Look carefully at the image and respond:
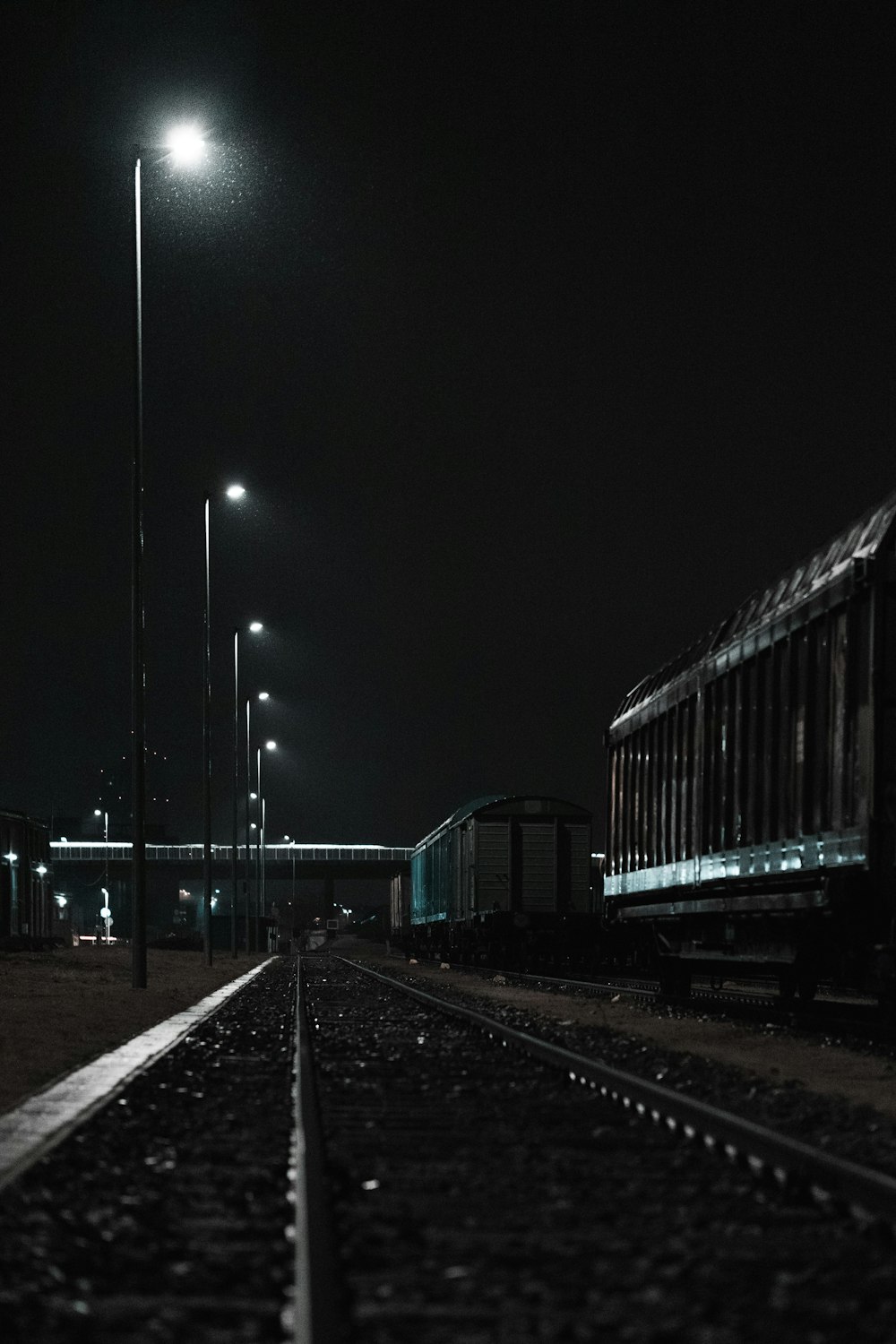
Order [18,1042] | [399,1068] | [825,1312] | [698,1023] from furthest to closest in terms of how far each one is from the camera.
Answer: [698,1023]
[18,1042]
[399,1068]
[825,1312]

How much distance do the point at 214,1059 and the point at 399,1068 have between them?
6.73ft

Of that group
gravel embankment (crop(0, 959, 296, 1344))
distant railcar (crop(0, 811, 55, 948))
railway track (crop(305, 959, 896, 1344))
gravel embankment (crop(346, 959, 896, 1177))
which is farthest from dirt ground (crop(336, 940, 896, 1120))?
distant railcar (crop(0, 811, 55, 948))

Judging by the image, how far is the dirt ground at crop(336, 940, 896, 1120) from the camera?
13.1m

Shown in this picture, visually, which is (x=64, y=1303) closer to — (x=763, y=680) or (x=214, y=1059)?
(x=214, y=1059)

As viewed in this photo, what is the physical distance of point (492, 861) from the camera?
4478cm

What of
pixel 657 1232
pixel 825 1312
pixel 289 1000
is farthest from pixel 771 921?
pixel 825 1312

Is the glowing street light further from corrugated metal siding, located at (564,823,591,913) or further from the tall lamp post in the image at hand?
corrugated metal siding, located at (564,823,591,913)

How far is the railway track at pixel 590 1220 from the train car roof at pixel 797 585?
5831mm

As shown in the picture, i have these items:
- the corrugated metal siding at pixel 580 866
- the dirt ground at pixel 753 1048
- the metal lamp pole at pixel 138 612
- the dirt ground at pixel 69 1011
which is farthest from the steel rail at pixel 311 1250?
the corrugated metal siding at pixel 580 866

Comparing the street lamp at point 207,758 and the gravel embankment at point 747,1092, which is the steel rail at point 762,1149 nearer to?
the gravel embankment at point 747,1092

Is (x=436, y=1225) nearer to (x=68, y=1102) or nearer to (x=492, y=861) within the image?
(x=68, y=1102)

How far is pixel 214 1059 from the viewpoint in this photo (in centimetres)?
1544

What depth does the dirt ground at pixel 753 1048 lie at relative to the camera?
1313 cm

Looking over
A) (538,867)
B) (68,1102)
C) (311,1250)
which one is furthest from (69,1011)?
(538,867)
